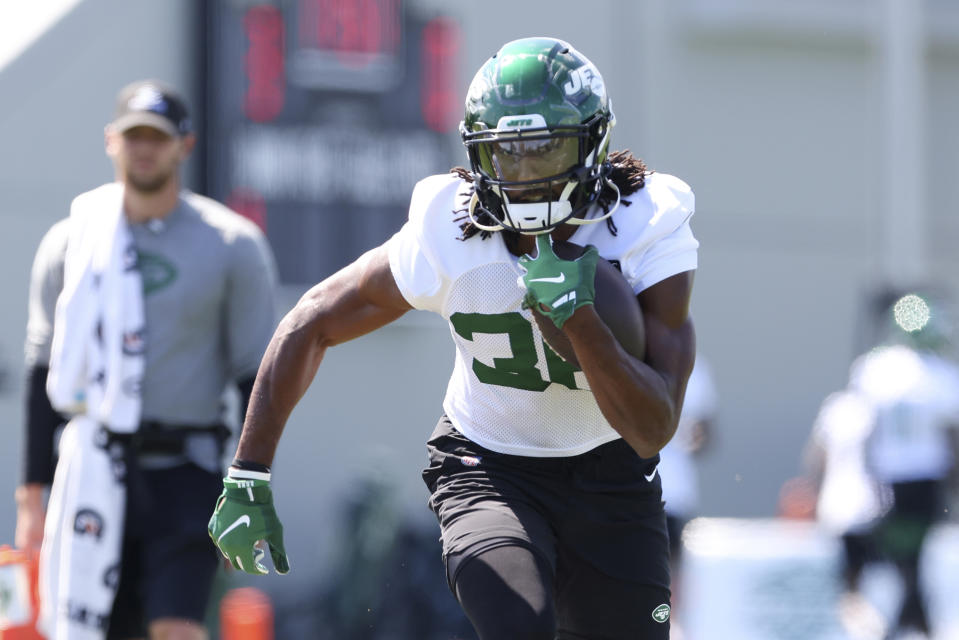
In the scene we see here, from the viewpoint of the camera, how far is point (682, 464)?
7734 mm

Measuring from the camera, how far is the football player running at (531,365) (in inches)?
129

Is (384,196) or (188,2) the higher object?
(188,2)

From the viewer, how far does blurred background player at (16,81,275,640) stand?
4609mm

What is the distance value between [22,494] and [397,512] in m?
4.70

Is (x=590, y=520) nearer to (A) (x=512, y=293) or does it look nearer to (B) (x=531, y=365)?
(B) (x=531, y=365)

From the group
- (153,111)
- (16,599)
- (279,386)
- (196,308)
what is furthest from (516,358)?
(16,599)

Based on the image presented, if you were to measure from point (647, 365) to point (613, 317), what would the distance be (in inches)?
5.1

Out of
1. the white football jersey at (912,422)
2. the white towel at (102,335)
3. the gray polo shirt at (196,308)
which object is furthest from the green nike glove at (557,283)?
the white football jersey at (912,422)

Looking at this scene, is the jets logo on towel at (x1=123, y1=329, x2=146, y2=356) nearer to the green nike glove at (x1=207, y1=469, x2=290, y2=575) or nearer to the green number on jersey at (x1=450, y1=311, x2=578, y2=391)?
the green nike glove at (x1=207, y1=469, x2=290, y2=575)

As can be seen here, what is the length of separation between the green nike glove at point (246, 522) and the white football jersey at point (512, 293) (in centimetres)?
50

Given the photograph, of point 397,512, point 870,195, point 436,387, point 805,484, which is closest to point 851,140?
point 870,195

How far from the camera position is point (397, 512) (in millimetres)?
9500

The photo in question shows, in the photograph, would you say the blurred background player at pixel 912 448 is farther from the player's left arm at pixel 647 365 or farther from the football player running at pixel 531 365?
the player's left arm at pixel 647 365

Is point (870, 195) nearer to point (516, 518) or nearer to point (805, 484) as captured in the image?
point (805, 484)
